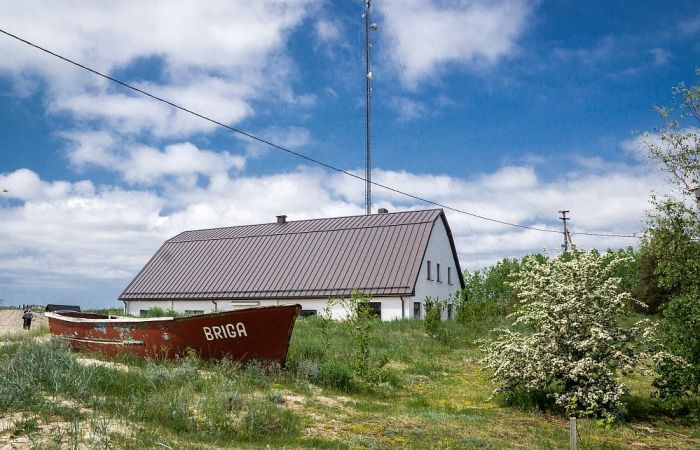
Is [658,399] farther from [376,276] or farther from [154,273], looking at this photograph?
[154,273]

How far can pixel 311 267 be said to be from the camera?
35000 mm

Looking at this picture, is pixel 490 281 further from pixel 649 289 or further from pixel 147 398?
pixel 147 398

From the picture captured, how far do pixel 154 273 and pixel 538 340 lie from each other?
33.8 metres

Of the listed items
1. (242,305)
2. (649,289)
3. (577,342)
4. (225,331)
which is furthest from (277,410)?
(649,289)

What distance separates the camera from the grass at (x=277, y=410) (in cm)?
820

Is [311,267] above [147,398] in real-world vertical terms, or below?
above

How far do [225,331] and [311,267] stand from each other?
21508mm

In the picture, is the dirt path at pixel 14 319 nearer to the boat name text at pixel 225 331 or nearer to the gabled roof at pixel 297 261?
the gabled roof at pixel 297 261

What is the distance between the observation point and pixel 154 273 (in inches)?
1640

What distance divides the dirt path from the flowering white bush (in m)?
29.3

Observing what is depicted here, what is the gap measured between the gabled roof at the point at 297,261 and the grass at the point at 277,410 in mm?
16066

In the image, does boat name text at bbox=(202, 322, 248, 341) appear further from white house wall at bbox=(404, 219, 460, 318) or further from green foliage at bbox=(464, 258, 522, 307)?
green foliage at bbox=(464, 258, 522, 307)

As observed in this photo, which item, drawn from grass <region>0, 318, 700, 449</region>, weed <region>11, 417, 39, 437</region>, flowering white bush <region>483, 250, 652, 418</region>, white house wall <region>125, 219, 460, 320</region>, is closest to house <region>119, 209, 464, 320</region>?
white house wall <region>125, 219, 460, 320</region>

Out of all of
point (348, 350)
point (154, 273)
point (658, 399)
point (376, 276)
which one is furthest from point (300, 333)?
point (154, 273)
